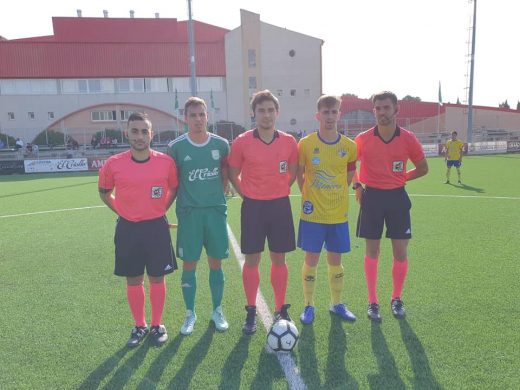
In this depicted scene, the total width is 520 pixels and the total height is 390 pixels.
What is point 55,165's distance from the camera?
2273 centimetres

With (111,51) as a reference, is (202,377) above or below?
below

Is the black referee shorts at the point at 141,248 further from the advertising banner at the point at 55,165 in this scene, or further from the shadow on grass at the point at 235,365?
the advertising banner at the point at 55,165

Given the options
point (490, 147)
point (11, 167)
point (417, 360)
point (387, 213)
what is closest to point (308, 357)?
point (417, 360)

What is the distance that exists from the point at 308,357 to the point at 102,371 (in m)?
1.62

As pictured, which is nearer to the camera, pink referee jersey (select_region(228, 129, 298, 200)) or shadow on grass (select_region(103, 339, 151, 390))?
shadow on grass (select_region(103, 339, 151, 390))

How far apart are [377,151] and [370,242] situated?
0.91 meters

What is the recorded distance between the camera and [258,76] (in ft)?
132

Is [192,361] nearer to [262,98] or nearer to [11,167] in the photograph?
[262,98]

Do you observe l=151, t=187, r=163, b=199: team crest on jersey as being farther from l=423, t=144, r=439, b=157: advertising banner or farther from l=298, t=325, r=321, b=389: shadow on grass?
l=423, t=144, r=439, b=157: advertising banner

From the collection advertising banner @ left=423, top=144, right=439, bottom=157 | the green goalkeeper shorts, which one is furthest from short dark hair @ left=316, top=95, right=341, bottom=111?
advertising banner @ left=423, top=144, right=439, bottom=157

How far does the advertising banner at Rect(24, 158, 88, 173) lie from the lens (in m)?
22.5

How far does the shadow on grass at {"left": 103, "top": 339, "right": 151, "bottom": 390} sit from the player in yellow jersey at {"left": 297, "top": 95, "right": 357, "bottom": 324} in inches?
57.9

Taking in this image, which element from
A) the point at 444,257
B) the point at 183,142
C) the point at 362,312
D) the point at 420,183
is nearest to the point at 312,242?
the point at 362,312

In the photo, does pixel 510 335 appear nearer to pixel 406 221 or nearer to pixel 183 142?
pixel 406 221
